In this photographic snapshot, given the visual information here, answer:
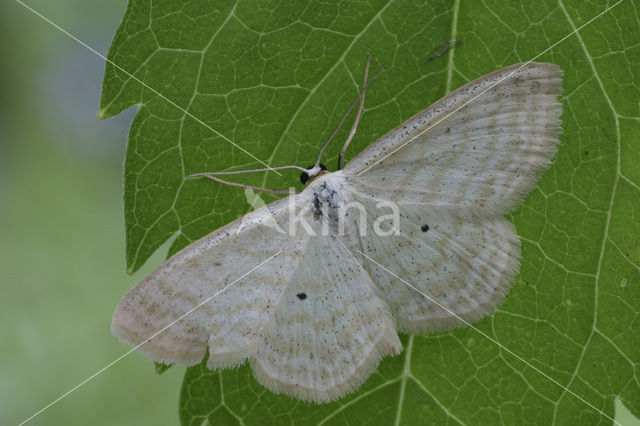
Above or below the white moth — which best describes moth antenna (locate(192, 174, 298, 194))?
above

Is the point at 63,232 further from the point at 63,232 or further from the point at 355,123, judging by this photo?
the point at 355,123

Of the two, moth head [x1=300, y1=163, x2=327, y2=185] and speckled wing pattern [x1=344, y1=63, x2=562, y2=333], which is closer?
speckled wing pattern [x1=344, y1=63, x2=562, y2=333]

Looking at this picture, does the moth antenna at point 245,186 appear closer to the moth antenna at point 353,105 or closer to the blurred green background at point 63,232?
the moth antenna at point 353,105

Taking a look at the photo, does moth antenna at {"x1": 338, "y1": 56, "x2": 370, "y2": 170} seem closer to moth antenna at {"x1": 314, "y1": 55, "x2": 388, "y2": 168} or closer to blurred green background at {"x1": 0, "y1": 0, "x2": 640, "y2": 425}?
moth antenna at {"x1": 314, "y1": 55, "x2": 388, "y2": 168}

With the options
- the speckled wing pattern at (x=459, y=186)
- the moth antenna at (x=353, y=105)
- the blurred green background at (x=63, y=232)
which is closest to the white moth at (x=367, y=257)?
the speckled wing pattern at (x=459, y=186)

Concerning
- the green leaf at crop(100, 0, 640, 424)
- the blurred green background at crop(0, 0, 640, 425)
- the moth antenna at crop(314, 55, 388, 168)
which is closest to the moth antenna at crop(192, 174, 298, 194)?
the green leaf at crop(100, 0, 640, 424)

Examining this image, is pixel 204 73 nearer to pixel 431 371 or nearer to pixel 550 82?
pixel 550 82

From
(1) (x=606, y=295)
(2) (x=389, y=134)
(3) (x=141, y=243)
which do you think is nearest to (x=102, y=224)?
(3) (x=141, y=243)
